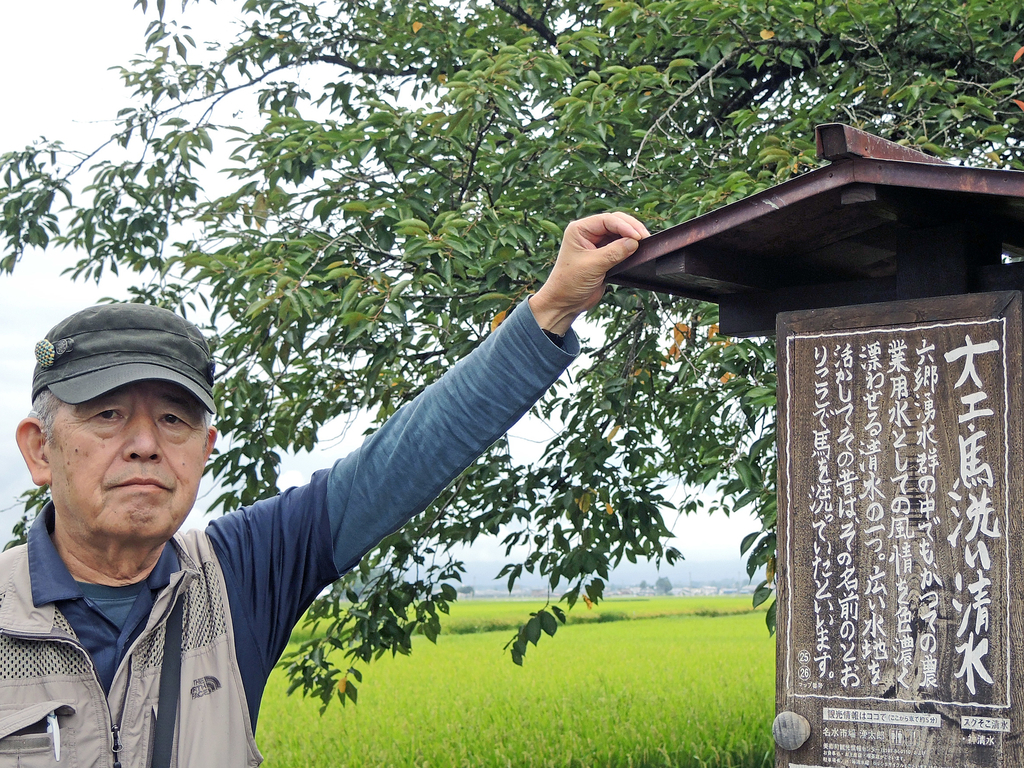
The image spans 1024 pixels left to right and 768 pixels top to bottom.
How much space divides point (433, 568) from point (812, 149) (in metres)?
2.61

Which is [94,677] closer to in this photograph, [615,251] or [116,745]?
[116,745]

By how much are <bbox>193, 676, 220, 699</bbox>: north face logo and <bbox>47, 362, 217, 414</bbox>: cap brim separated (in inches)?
18.4

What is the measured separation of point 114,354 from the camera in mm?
1448

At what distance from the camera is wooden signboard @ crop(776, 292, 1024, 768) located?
6.38 ft

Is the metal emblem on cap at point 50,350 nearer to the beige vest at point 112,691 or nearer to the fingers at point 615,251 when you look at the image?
the beige vest at point 112,691

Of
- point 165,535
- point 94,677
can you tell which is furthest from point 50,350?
point 94,677

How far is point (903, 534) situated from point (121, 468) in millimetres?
1615

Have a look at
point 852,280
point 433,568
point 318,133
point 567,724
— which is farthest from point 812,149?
point 567,724

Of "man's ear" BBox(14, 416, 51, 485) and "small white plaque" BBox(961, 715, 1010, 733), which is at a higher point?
"man's ear" BBox(14, 416, 51, 485)

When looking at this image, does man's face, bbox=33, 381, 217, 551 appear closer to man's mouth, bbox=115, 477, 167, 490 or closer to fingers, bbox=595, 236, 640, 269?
man's mouth, bbox=115, 477, 167, 490

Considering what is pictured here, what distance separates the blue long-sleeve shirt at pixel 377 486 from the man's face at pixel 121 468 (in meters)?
0.19

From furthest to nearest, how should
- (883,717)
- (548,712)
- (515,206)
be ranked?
(548,712) → (515,206) → (883,717)

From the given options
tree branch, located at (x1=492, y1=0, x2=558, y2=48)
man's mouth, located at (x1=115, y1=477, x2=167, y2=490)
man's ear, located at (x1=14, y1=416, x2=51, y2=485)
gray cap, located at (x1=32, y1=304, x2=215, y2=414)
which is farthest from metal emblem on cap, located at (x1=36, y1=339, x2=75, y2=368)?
tree branch, located at (x1=492, y1=0, x2=558, y2=48)

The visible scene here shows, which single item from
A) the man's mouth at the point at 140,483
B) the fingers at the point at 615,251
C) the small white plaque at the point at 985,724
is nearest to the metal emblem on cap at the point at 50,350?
the man's mouth at the point at 140,483
